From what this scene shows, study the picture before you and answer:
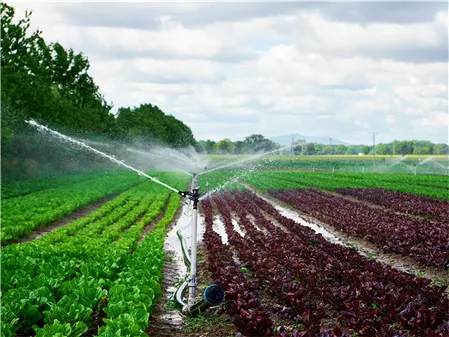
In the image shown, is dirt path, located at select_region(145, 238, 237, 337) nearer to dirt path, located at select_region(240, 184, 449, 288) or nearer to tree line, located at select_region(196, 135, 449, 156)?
dirt path, located at select_region(240, 184, 449, 288)

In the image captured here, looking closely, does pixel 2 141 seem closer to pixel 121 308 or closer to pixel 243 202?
pixel 243 202

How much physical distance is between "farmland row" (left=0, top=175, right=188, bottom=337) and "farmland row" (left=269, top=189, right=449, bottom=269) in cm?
499

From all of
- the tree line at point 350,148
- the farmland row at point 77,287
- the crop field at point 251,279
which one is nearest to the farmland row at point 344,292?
the crop field at point 251,279

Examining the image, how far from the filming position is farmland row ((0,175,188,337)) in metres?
6.35

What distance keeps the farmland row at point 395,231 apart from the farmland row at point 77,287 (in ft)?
16.4

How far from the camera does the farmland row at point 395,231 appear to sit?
1187 cm

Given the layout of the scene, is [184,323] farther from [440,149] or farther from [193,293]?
[440,149]

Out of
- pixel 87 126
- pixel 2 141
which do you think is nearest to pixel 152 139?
pixel 87 126

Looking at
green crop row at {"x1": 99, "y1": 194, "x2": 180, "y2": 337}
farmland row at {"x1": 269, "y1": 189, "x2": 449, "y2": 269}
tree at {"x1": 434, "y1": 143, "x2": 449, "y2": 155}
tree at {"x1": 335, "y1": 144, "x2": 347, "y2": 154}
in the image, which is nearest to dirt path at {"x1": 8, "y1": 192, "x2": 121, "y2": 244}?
green crop row at {"x1": 99, "y1": 194, "x2": 180, "y2": 337}

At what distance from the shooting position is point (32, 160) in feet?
113

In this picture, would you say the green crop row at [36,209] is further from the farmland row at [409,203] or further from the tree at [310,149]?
the tree at [310,149]

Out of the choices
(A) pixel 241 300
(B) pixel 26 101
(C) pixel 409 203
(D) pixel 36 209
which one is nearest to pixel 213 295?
(A) pixel 241 300

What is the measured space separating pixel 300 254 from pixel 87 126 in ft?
116

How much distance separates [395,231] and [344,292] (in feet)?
23.2
